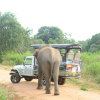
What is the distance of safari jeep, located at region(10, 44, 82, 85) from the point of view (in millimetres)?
14609

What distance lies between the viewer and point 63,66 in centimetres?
1458

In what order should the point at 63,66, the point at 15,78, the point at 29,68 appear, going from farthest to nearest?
1. the point at 15,78
2. the point at 29,68
3. the point at 63,66

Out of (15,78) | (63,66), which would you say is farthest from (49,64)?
(15,78)

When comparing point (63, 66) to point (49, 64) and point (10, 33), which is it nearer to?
point (49, 64)

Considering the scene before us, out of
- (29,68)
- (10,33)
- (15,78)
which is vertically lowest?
(15,78)

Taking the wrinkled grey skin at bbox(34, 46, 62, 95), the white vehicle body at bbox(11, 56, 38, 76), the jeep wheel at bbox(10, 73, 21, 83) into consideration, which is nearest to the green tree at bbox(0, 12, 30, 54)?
the jeep wheel at bbox(10, 73, 21, 83)

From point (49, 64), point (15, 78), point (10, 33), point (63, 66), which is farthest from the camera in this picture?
point (10, 33)

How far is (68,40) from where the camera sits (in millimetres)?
46594

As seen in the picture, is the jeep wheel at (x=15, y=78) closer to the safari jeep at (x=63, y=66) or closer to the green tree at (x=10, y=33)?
the safari jeep at (x=63, y=66)

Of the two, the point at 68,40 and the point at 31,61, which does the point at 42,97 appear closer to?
the point at 31,61

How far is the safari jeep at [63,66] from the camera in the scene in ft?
47.9

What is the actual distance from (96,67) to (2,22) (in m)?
17.2

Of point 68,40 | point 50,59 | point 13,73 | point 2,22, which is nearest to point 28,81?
point 13,73

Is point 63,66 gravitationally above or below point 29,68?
above
